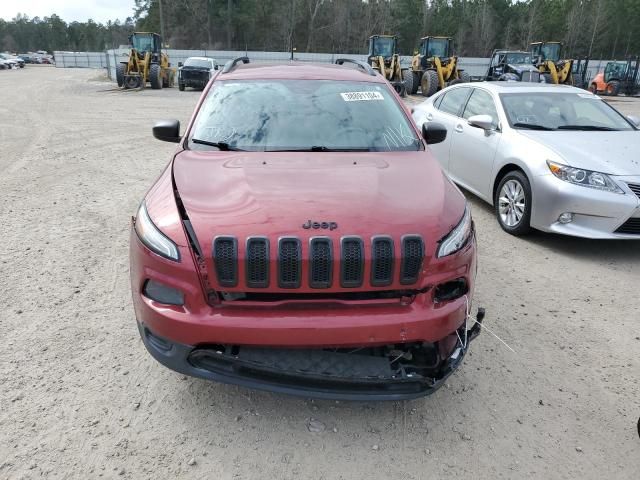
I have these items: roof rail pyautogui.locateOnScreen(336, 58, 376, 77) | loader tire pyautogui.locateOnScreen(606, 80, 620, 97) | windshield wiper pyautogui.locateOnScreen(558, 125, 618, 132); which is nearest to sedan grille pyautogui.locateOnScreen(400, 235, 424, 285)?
roof rail pyautogui.locateOnScreen(336, 58, 376, 77)

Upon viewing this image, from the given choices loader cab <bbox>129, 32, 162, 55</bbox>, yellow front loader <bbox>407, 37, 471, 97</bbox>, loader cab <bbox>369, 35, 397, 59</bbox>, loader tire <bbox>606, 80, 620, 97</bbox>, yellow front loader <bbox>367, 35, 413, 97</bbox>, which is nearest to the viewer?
yellow front loader <bbox>407, 37, 471, 97</bbox>

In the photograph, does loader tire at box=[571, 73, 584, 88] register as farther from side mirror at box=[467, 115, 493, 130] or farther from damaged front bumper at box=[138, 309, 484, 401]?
damaged front bumper at box=[138, 309, 484, 401]

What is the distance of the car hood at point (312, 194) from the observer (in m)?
2.42

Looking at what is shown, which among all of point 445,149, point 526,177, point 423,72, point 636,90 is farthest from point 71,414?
point 636,90

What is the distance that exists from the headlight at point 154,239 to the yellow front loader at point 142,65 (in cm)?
2508

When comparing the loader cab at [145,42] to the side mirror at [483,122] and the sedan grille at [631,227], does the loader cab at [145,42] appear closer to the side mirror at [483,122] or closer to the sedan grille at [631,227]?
the side mirror at [483,122]

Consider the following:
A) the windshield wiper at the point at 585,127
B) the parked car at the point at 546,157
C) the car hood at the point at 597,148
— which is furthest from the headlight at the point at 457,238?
the windshield wiper at the point at 585,127

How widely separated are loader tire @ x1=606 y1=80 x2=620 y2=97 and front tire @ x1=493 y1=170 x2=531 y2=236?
91.4 feet

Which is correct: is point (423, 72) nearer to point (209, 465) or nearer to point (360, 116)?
point (360, 116)

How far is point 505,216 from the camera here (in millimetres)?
5617

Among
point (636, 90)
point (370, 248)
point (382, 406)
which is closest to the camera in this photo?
point (370, 248)

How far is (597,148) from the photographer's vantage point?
16.7 ft

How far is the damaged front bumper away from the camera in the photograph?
2.38 meters

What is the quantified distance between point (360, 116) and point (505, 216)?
264 cm
